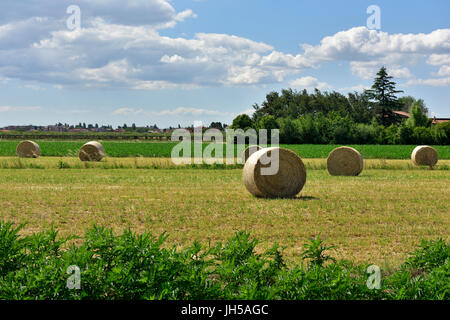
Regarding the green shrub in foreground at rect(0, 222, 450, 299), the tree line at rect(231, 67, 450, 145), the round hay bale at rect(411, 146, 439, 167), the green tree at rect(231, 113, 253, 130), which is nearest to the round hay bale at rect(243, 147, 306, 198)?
the green shrub in foreground at rect(0, 222, 450, 299)

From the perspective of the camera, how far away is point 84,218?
38.5 ft

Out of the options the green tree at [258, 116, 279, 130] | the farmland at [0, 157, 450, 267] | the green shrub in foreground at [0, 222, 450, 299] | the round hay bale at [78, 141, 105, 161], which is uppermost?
the green tree at [258, 116, 279, 130]

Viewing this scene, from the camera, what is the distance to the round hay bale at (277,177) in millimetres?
15453

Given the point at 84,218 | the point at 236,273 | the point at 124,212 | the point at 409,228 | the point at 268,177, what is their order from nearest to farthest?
1. the point at 236,273
2. the point at 409,228
3. the point at 84,218
4. the point at 124,212
5. the point at 268,177

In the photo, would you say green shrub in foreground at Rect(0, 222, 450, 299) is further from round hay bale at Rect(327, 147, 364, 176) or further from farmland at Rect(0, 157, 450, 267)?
round hay bale at Rect(327, 147, 364, 176)

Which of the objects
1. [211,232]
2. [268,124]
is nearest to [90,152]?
[211,232]

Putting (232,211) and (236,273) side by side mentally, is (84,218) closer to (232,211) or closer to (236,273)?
(232,211)

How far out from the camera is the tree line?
7075 cm

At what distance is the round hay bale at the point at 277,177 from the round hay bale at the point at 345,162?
8.32m

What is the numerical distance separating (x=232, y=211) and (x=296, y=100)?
91393mm

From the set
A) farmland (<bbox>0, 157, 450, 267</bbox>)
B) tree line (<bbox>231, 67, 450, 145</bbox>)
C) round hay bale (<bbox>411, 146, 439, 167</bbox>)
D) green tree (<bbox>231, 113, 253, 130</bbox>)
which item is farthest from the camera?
green tree (<bbox>231, 113, 253, 130</bbox>)

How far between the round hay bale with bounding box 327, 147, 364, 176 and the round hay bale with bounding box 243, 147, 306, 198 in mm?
8317

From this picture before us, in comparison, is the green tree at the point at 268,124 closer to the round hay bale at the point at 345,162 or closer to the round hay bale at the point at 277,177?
the round hay bale at the point at 345,162
